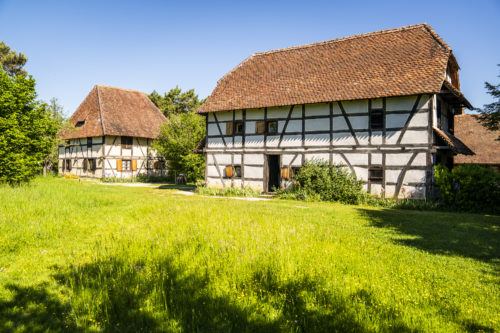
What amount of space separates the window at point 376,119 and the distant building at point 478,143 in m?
14.3

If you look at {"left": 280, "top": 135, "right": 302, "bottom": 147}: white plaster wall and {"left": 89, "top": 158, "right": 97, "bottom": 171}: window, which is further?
{"left": 89, "top": 158, "right": 97, "bottom": 171}: window

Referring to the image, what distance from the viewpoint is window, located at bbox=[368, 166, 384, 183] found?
15.2m

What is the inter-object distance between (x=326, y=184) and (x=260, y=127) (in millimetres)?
5346

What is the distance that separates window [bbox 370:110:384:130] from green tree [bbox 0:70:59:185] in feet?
48.5

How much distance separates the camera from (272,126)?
720 inches

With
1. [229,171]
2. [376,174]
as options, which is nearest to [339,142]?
[376,174]

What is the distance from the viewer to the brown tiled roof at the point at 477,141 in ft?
84.0

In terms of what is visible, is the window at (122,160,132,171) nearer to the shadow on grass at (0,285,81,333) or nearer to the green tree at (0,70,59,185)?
the green tree at (0,70,59,185)

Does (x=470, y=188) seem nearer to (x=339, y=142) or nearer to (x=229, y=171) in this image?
(x=339, y=142)

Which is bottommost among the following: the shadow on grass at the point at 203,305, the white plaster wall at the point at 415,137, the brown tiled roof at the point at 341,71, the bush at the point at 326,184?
the shadow on grass at the point at 203,305

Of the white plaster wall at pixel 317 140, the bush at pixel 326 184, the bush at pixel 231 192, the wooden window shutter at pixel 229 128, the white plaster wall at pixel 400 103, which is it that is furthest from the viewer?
the wooden window shutter at pixel 229 128

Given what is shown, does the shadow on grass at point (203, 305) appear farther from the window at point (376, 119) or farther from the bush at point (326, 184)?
the window at point (376, 119)

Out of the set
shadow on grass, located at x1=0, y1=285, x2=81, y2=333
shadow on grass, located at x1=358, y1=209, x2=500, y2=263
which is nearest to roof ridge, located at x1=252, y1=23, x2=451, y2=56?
shadow on grass, located at x1=358, y1=209, x2=500, y2=263

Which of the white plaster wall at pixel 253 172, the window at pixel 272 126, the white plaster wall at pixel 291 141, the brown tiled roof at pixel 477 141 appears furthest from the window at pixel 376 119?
the brown tiled roof at pixel 477 141
